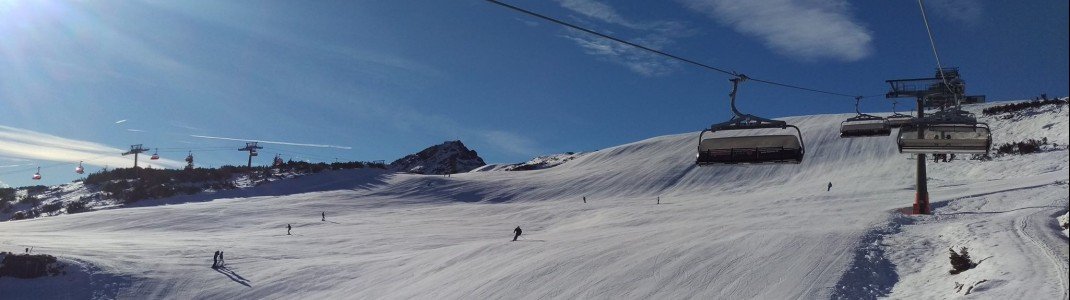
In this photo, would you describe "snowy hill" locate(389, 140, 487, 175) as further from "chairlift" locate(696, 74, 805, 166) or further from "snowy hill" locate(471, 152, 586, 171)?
"chairlift" locate(696, 74, 805, 166)

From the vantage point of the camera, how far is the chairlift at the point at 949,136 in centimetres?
1092

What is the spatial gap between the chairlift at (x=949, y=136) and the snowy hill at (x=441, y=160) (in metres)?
129

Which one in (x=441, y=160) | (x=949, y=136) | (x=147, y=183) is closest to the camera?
(x=949, y=136)

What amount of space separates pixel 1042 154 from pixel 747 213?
24.7 meters

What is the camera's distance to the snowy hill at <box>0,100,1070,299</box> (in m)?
18.7

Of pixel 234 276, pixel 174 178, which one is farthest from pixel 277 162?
pixel 234 276

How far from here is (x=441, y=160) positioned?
151000mm

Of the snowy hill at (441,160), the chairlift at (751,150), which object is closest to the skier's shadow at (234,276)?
the chairlift at (751,150)

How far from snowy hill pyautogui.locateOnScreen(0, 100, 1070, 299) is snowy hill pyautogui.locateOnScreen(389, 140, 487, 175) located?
87.0 metres

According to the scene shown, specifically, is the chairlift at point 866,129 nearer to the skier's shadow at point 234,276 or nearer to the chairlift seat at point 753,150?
the chairlift seat at point 753,150

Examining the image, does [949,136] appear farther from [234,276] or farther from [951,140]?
[234,276]

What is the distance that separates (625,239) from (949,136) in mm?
15624

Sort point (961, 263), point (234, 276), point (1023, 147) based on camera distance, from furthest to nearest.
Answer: point (1023, 147), point (234, 276), point (961, 263)

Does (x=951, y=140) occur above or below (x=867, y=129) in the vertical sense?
below
